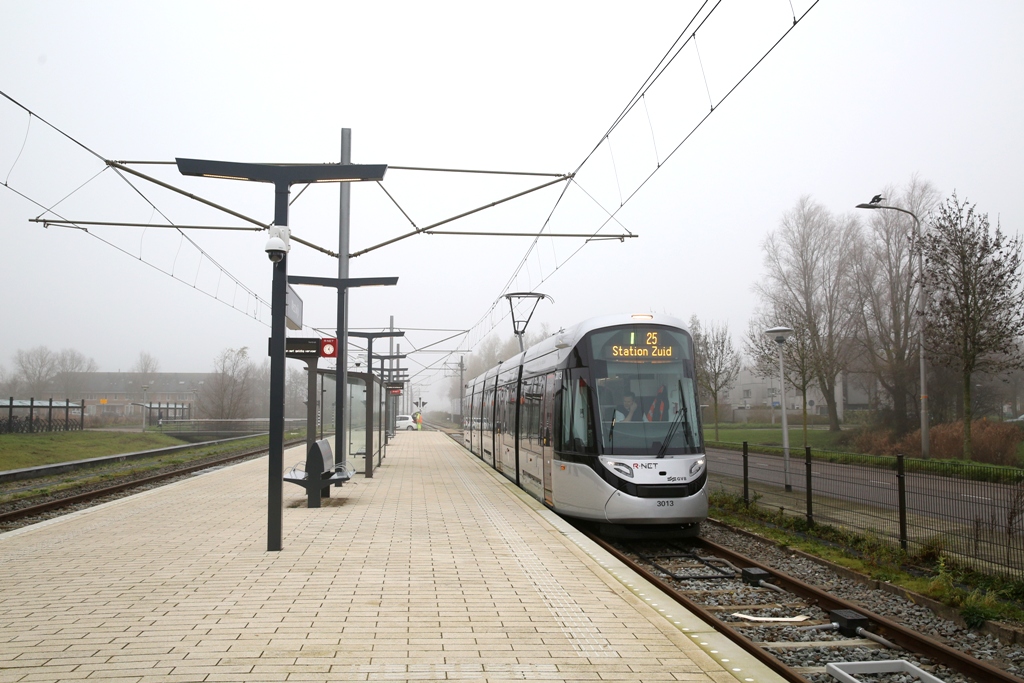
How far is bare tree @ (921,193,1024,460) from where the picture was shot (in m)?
21.2

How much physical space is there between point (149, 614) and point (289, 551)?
2.99 metres

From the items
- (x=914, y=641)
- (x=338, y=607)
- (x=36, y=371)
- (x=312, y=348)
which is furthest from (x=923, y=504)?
(x=36, y=371)

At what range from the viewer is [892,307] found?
1323 inches

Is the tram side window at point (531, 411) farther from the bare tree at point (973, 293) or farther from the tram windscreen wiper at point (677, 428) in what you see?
the bare tree at point (973, 293)

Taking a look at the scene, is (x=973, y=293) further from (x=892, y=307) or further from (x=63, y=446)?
(x=63, y=446)

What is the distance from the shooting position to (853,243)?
3666cm

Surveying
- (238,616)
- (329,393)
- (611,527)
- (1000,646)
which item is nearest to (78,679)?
(238,616)

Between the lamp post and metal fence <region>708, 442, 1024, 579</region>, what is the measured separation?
23.8 ft

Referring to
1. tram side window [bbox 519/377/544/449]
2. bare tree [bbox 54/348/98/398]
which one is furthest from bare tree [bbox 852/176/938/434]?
bare tree [bbox 54/348/98/398]

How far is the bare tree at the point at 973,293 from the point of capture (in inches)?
835

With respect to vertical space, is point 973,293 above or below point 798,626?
above

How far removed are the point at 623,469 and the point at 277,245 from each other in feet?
17.7

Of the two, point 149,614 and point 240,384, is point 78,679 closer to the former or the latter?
point 149,614

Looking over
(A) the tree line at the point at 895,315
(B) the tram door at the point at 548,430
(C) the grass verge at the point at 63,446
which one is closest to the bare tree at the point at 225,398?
(C) the grass verge at the point at 63,446
